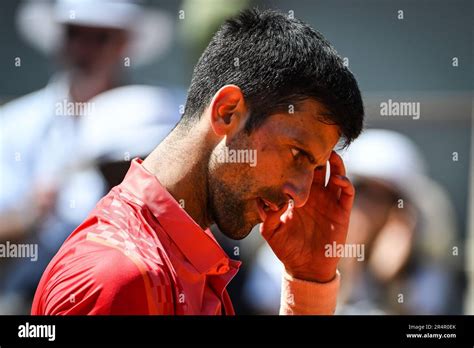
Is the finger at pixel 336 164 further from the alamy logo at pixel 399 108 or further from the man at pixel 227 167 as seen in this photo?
the alamy logo at pixel 399 108

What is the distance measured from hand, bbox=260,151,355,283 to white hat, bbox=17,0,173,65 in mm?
751

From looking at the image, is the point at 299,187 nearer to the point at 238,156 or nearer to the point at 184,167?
the point at 238,156

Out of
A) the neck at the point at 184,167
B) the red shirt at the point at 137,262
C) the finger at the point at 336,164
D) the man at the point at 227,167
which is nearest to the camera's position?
the red shirt at the point at 137,262

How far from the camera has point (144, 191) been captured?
6.57 feet

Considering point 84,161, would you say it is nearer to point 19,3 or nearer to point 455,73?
point 19,3

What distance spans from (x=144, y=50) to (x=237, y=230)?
2.87ft

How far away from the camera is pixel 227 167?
2143 mm

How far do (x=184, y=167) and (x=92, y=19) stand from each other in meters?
1.05

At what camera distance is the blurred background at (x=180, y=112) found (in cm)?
282
